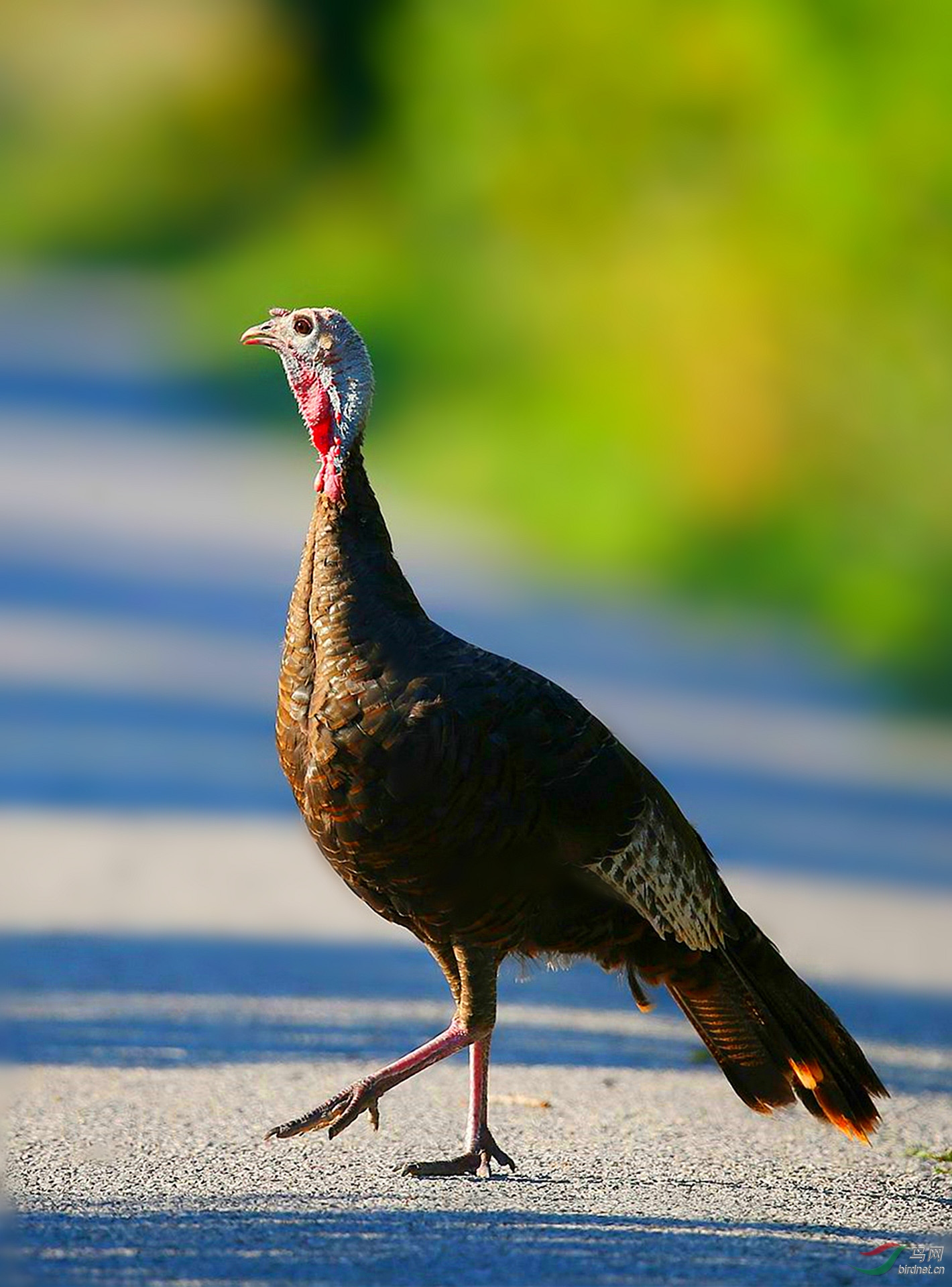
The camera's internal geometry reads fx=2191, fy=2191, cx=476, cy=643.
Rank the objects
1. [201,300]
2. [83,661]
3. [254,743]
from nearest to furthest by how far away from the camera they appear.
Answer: [254,743], [83,661], [201,300]

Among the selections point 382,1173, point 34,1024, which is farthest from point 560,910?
point 34,1024

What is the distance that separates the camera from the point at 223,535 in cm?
1438

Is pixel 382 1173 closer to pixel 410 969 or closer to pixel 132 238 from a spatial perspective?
pixel 410 969

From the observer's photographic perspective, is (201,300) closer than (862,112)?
No

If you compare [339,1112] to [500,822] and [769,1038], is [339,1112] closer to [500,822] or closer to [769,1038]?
[500,822]

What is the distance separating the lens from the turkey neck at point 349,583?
486 centimetres

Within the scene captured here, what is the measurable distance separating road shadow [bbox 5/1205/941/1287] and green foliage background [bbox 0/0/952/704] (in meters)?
6.32

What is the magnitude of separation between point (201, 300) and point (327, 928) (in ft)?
57.4

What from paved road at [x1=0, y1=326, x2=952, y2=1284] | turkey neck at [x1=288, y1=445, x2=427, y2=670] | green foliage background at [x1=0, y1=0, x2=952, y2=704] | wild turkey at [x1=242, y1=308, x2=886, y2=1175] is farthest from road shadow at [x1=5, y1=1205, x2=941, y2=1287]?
green foliage background at [x1=0, y1=0, x2=952, y2=704]

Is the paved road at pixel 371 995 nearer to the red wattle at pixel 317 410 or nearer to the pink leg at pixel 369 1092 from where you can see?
the pink leg at pixel 369 1092

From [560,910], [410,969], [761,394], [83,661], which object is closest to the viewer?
[560,910]

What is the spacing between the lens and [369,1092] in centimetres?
495

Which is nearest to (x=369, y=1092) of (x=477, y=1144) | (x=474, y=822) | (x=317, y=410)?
(x=477, y=1144)

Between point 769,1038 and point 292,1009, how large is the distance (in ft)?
6.07
